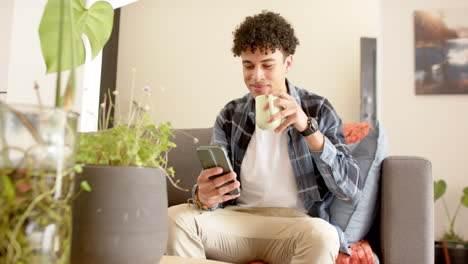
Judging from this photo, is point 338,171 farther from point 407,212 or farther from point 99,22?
point 99,22

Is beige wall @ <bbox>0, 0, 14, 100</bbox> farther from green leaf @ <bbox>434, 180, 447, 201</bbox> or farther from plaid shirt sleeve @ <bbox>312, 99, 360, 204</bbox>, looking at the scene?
green leaf @ <bbox>434, 180, 447, 201</bbox>

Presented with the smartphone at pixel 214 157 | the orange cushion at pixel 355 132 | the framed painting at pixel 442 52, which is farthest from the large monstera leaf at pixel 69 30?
the framed painting at pixel 442 52

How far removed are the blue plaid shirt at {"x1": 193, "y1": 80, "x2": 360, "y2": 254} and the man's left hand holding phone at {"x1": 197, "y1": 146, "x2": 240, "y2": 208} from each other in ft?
1.09

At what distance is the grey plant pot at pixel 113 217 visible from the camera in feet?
2.05

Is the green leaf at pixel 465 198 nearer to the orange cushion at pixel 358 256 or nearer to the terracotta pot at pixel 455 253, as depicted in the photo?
the terracotta pot at pixel 455 253

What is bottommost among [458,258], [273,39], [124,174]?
[458,258]

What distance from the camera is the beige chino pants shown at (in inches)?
56.3

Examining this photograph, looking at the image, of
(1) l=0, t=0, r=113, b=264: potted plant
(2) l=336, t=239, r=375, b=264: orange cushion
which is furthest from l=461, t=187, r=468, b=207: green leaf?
(1) l=0, t=0, r=113, b=264: potted plant

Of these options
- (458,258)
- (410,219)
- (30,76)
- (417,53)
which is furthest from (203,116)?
(410,219)

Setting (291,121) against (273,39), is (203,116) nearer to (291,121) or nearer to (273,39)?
(273,39)

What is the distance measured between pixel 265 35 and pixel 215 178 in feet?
2.44

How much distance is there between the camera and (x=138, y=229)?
0.64 meters

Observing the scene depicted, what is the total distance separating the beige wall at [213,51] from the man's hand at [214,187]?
2.16m

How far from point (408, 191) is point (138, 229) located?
3.58 ft
